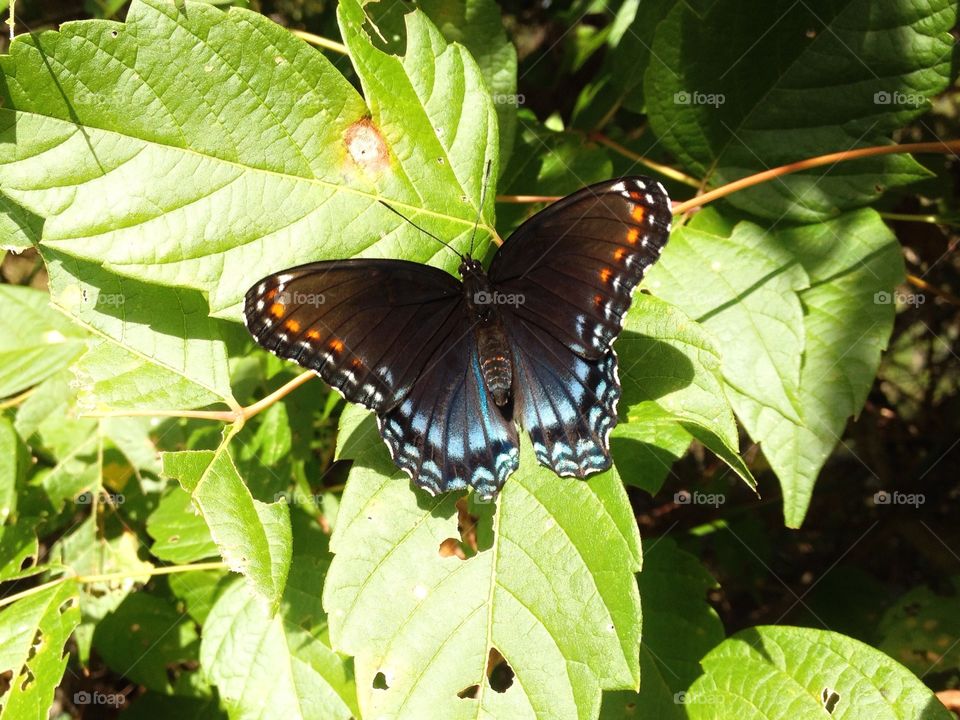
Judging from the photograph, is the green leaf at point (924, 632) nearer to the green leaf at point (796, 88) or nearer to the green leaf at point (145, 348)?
the green leaf at point (796, 88)

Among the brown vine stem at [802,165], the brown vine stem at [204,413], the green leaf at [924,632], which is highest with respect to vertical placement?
the brown vine stem at [802,165]

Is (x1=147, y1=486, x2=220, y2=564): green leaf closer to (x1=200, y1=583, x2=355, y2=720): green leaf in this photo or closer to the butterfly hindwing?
(x1=200, y1=583, x2=355, y2=720): green leaf

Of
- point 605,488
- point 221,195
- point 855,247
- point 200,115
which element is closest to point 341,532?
point 605,488

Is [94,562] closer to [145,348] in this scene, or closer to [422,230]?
[145,348]

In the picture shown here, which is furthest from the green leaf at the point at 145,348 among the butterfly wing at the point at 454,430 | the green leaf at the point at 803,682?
the green leaf at the point at 803,682

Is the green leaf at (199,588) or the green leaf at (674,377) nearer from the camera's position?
the green leaf at (674,377)

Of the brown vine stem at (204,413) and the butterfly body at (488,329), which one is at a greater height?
the butterfly body at (488,329)

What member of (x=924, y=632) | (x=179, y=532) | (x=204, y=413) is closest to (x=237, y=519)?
(x=204, y=413)

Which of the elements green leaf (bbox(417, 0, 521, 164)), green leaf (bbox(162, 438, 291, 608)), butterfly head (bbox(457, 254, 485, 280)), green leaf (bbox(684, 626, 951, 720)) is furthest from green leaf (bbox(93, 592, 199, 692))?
green leaf (bbox(417, 0, 521, 164))
